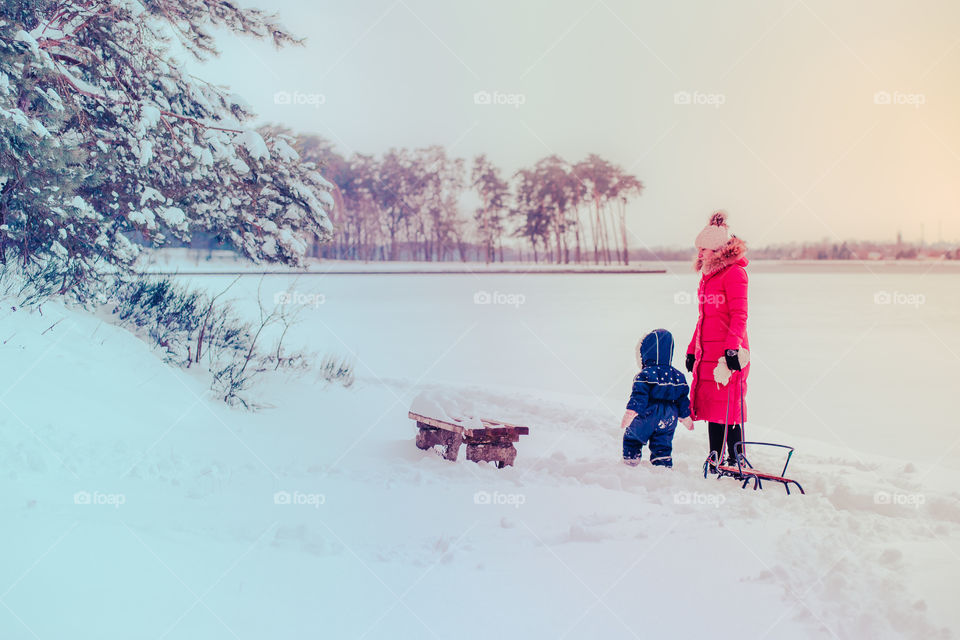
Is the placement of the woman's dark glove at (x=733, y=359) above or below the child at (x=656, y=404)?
above

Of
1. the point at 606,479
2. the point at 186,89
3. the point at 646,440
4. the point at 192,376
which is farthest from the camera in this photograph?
the point at 186,89

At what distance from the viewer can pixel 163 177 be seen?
A: 884 centimetres

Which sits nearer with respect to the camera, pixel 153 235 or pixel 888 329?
pixel 153 235

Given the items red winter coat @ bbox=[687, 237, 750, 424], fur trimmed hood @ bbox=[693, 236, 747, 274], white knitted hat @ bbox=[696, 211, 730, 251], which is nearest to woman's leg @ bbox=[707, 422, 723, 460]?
red winter coat @ bbox=[687, 237, 750, 424]

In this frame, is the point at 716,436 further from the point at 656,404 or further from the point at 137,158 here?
the point at 137,158

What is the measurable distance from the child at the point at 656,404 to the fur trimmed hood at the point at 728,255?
2.22 feet

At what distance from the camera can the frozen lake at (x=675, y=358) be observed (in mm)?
9031

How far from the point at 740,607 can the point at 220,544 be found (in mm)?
2777

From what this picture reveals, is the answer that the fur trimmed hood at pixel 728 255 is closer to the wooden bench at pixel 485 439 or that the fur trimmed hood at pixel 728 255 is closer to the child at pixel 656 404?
the child at pixel 656 404

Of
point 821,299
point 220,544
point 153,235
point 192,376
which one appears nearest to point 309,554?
point 220,544

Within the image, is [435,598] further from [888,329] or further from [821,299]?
[821,299]

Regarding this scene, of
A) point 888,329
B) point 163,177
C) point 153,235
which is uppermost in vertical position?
point 163,177

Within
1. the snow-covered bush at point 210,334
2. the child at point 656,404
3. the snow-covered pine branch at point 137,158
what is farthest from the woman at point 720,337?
the snow-covered pine branch at point 137,158

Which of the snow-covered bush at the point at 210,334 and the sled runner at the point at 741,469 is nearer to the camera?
the sled runner at the point at 741,469
